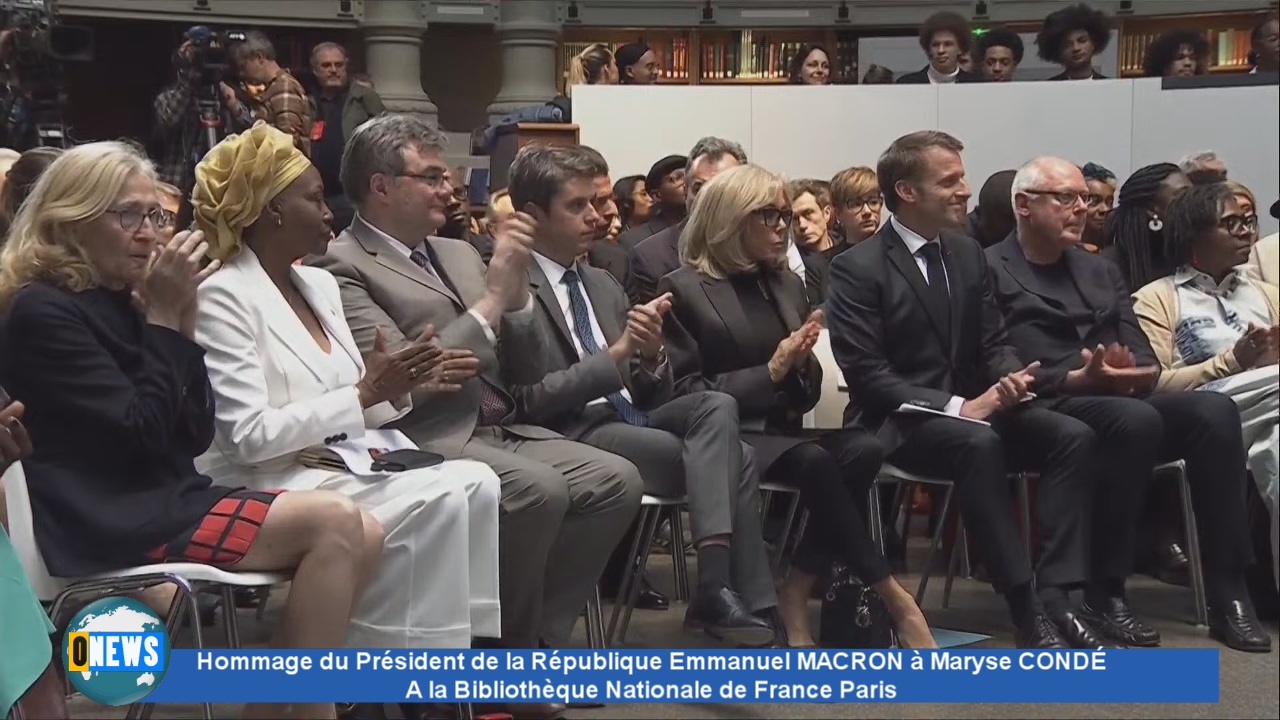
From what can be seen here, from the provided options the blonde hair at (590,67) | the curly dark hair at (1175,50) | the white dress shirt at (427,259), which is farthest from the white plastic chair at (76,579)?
the curly dark hair at (1175,50)

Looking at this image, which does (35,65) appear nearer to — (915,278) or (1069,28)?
(915,278)

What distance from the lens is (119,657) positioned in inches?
92.3

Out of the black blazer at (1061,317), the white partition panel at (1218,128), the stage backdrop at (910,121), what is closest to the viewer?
the black blazer at (1061,317)

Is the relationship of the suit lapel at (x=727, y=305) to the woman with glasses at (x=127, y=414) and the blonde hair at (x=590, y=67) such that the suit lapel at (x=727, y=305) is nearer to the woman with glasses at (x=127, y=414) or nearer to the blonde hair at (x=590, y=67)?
the woman with glasses at (x=127, y=414)

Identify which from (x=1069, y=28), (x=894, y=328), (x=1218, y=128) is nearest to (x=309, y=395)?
(x=894, y=328)

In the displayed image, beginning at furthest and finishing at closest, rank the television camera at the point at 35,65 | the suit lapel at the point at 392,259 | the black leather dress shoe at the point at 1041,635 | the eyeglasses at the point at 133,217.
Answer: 1. the television camera at the point at 35,65
2. the black leather dress shoe at the point at 1041,635
3. the suit lapel at the point at 392,259
4. the eyeglasses at the point at 133,217

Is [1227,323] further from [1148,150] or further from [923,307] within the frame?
[1148,150]

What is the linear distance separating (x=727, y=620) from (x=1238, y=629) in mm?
1297

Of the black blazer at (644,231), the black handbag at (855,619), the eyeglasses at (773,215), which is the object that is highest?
the eyeglasses at (773,215)

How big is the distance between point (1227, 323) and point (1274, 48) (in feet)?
9.97

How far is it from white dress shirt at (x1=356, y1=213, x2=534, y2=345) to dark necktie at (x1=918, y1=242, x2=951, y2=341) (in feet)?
3.37

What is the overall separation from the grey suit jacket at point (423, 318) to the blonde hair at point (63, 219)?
612 mm

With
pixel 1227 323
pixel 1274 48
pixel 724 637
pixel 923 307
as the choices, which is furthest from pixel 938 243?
pixel 1274 48

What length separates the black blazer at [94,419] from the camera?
7.26 feet
